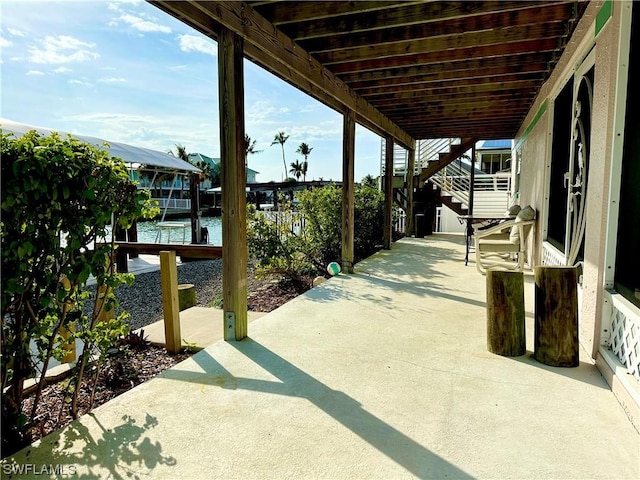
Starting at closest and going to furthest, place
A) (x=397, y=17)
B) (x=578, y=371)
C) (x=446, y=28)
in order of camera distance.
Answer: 1. (x=578, y=371)
2. (x=397, y=17)
3. (x=446, y=28)

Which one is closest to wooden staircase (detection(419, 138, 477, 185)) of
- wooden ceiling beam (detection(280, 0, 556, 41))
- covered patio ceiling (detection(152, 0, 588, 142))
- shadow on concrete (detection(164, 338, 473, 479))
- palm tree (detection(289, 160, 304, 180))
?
covered patio ceiling (detection(152, 0, 588, 142))

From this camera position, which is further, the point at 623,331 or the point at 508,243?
the point at 508,243

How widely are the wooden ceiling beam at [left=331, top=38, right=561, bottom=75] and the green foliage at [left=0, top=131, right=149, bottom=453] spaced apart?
3302 mm

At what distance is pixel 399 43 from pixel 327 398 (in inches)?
134

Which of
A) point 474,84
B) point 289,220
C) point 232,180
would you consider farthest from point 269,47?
point 289,220

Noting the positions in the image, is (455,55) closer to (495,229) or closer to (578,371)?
(495,229)

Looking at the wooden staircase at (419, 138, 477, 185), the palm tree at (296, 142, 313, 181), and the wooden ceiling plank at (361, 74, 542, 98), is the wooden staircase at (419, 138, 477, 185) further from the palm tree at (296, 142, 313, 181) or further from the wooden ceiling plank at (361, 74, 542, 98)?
the palm tree at (296, 142, 313, 181)

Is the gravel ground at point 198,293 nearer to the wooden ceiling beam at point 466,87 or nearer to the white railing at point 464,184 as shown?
the wooden ceiling beam at point 466,87

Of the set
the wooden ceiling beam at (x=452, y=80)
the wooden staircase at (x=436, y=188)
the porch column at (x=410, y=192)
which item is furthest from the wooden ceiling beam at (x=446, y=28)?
the wooden staircase at (x=436, y=188)

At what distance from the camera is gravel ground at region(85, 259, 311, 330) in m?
4.92

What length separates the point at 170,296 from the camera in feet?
9.64

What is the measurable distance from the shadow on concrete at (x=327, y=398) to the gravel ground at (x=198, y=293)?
6.18ft

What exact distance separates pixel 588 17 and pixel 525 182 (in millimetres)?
4464

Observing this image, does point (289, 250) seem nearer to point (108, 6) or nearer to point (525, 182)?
point (108, 6)
